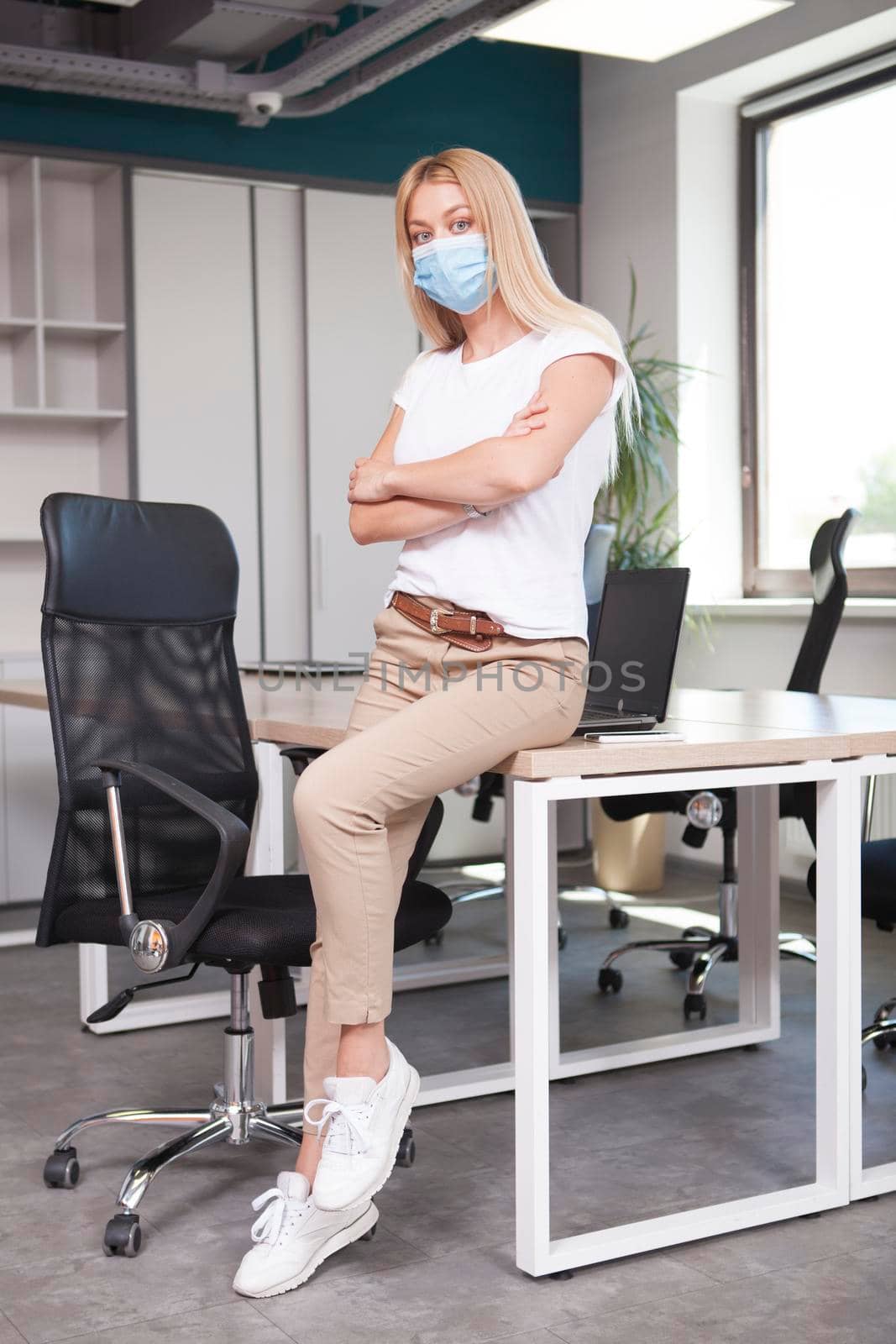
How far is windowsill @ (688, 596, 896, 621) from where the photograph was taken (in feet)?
15.9

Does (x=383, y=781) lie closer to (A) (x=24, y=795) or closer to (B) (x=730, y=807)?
(B) (x=730, y=807)

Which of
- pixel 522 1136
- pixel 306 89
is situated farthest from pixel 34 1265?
pixel 306 89

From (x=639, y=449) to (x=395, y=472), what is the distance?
11.3 ft

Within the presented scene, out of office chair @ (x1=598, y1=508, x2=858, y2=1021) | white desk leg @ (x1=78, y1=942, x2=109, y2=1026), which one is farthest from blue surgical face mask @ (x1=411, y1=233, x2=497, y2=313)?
white desk leg @ (x1=78, y1=942, x2=109, y2=1026)

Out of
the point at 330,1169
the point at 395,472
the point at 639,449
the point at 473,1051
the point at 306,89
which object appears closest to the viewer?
the point at 330,1169

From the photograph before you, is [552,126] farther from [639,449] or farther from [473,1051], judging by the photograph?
[473,1051]

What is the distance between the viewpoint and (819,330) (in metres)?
5.60

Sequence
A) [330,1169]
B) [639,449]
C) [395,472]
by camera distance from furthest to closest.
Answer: [639,449] < [395,472] < [330,1169]

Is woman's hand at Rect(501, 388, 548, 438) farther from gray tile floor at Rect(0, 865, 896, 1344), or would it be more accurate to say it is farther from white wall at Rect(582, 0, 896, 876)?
white wall at Rect(582, 0, 896, 876)

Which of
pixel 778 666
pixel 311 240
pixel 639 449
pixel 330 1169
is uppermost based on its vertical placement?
pixel 311 240

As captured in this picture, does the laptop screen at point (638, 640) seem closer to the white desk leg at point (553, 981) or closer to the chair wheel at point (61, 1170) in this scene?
the white desk leg at point (553, 981)

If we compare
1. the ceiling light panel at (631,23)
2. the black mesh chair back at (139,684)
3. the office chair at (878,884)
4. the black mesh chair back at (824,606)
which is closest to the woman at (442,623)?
the black mesh chair back at (139,684)

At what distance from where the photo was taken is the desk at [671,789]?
2199 millimetres

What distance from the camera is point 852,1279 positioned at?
87.4 inches
